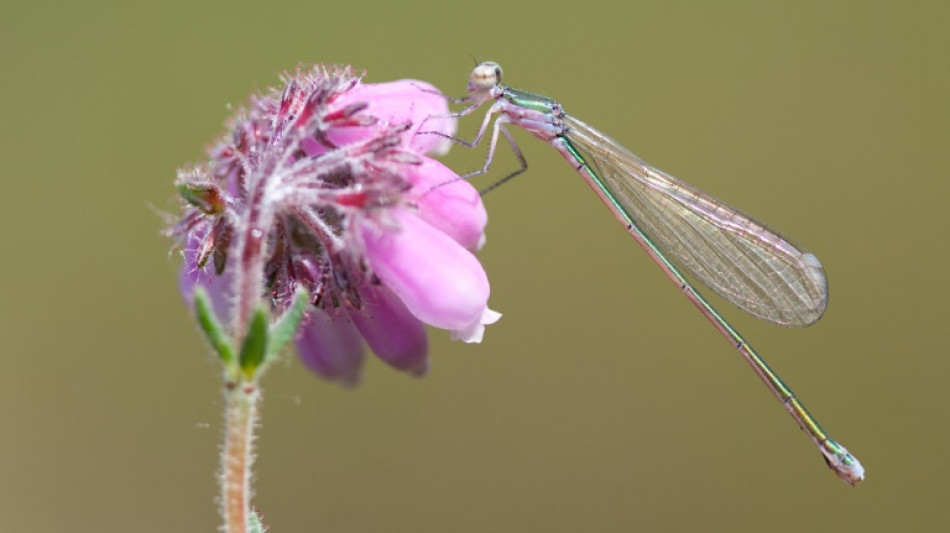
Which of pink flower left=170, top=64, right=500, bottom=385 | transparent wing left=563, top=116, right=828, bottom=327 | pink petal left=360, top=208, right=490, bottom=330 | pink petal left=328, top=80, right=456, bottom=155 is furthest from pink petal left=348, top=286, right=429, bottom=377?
transparent wing left=563, top=116, right=828, bottom=327

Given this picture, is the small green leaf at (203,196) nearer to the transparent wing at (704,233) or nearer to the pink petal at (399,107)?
the pink petal at (399,107)

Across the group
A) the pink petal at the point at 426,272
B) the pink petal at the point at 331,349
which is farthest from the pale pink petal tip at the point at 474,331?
the pink petal at the point at 331,349

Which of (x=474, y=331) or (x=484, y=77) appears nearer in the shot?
(x=474, y=331)

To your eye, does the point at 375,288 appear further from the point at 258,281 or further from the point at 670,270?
the point at 670,270

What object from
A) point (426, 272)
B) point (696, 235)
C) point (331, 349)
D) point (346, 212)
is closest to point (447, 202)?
point (426, 272)

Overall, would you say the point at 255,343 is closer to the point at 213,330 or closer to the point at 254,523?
the point at 213,330

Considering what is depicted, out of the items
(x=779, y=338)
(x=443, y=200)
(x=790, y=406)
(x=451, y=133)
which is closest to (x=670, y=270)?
(x=790, y=406)

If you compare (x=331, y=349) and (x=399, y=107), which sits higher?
(x=399, y=107)
